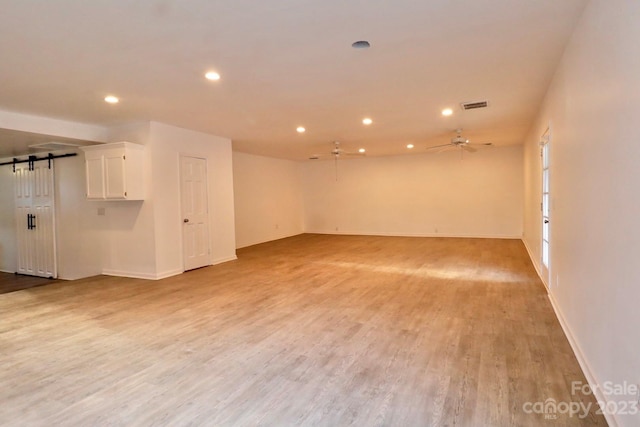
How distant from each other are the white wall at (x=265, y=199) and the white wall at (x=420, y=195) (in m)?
0.64

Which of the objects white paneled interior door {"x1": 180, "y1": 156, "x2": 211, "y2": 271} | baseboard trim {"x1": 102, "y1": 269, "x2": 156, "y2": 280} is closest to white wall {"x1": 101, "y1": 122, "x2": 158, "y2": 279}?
baseboard trim {"x1": 102, "y1": 269, "x2": 156, "y2": 280}

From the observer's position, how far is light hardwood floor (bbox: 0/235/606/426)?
2156 millimetres

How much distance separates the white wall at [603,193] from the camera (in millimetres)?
1668

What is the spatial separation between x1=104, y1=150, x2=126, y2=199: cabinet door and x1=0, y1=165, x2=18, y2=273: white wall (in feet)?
11.9

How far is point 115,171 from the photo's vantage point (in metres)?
5.46

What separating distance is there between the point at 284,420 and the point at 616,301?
1.96 meters

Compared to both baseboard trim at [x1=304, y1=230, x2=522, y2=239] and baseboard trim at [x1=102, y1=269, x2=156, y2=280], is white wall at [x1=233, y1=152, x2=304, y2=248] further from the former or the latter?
baseboard trim at [x1=102, y1=269, x2=156, y2=280]

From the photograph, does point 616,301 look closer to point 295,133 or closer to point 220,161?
point 295,133

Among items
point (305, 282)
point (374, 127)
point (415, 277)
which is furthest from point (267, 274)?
point (374, 127)

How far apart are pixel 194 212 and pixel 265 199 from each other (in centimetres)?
402

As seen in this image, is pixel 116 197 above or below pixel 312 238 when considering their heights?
above

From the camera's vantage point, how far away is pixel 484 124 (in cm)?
644

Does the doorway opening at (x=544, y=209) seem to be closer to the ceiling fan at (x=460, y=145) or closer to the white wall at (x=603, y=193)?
the white wall at (x=603, y=193)

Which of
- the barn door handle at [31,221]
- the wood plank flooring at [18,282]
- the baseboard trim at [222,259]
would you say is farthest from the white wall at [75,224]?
the baseboard trim at [222,259]
